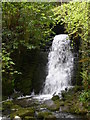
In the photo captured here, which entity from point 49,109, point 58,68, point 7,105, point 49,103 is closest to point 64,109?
point 49,109

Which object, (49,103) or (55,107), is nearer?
(55,107)

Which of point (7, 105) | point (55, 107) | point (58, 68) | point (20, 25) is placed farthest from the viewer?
point (58, 68)

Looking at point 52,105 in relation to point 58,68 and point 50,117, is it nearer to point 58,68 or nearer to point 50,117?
point 50,117

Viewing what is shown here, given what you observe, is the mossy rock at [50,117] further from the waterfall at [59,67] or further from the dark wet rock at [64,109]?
the waterfall at [59,67]

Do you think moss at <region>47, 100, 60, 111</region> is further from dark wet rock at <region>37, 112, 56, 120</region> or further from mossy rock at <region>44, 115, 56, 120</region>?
mossy rock at <region>44, 115, 56, 120</region>

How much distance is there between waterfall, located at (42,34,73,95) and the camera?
6.46 metres

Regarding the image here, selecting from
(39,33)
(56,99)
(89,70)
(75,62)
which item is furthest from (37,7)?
(56,99)

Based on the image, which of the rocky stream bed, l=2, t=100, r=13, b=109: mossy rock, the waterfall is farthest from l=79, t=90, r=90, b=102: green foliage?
l=2, t=100, r=13, b=109: mossy rock

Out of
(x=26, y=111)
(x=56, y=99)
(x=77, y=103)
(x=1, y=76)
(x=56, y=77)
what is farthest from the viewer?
(x=56, y=77)

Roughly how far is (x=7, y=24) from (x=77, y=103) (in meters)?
3.51

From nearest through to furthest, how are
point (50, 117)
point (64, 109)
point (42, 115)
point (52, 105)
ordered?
point (50, 117), point (42, 115), point (64, 109), point (52, 105)

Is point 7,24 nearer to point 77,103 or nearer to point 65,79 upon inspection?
point 65,79

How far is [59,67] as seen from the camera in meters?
6.99

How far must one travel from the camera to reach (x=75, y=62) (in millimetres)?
6777
